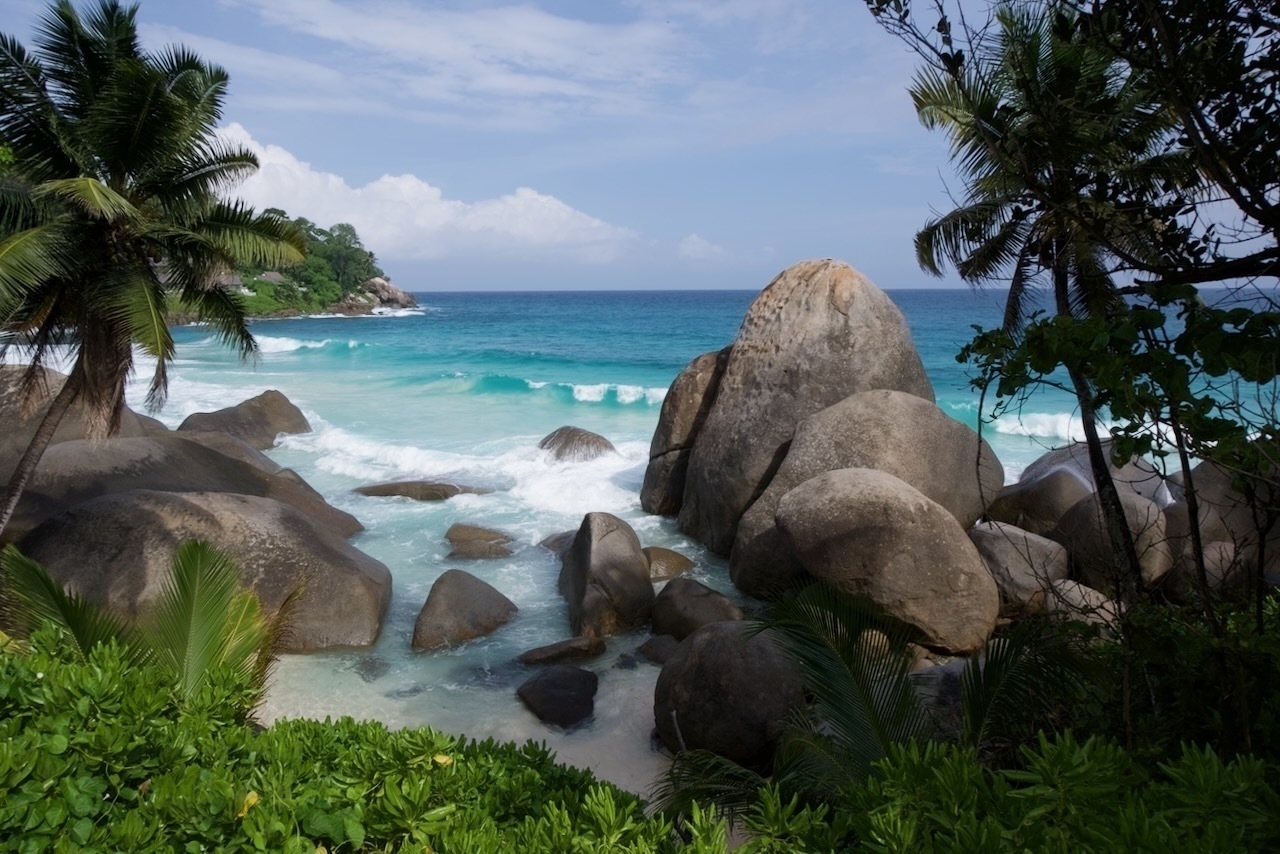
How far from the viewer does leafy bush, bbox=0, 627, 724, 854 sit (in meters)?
3.12

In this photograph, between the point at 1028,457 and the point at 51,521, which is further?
the point at 1028,457

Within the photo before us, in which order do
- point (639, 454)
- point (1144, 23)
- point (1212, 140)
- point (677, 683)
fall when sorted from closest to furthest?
1. point (1212, 140)
2. point (1144, 23)
3. point (677, 683)
4. point (639, 454)

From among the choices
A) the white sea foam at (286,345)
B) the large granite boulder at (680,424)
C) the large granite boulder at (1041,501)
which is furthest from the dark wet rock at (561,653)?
the white sea foam at (286,345)

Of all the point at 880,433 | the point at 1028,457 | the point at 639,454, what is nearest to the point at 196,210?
the point at 880,433

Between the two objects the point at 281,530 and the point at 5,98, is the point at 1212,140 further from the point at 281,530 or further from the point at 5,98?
the point at 5,98

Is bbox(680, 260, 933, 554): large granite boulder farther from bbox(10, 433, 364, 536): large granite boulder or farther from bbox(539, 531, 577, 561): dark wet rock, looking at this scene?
bbox(10, 433, 364, 536): large granite boulder

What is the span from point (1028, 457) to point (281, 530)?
16851 mm

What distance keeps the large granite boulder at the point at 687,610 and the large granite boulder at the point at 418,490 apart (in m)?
7.15

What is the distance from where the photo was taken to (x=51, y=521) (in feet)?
30.9

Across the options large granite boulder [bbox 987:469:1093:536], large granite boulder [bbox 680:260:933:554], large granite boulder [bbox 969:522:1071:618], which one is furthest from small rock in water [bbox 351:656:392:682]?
large granite boulder [bbox 987:469:1093:536]

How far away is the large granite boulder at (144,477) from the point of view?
11.1 m

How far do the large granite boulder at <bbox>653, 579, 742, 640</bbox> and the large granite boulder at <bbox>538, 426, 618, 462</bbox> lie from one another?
353 inches

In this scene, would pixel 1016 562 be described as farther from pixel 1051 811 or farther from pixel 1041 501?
pixel 1051 811

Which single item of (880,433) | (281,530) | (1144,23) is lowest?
(281,530)
